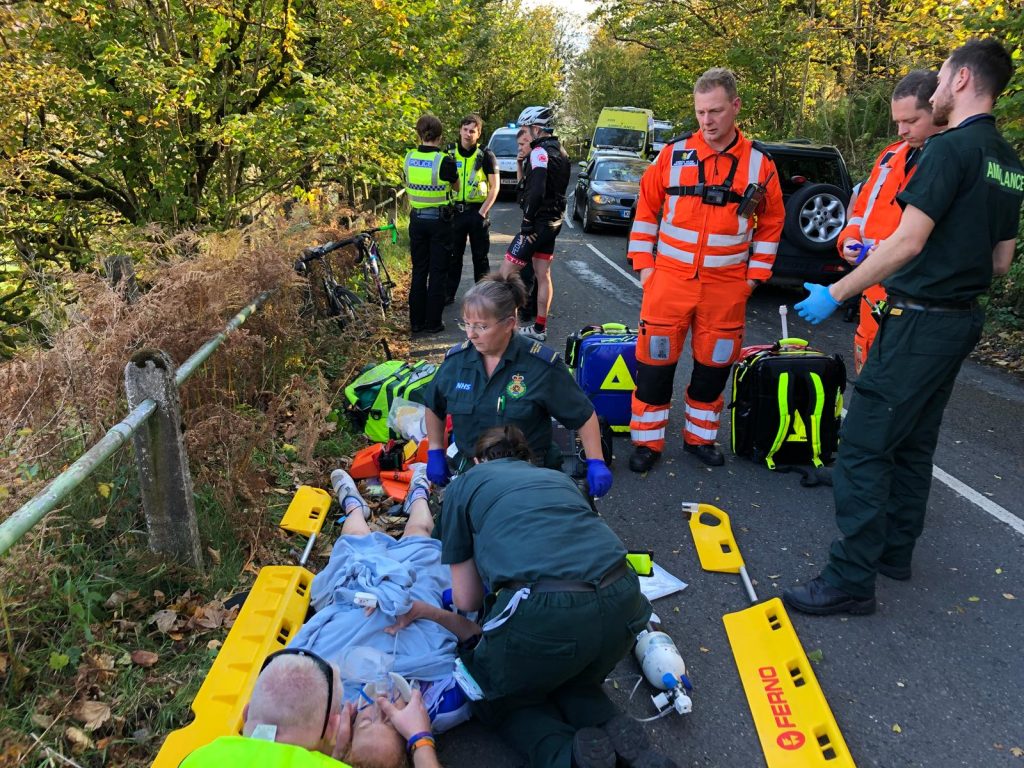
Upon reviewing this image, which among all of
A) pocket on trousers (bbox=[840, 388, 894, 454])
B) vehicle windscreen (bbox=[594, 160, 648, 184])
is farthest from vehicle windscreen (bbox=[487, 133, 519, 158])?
pocket on trousers (bbox=[840, 388, 894, 454])

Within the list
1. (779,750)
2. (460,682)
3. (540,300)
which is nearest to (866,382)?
(779,750)

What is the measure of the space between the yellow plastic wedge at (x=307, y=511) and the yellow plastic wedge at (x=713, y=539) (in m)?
2.15

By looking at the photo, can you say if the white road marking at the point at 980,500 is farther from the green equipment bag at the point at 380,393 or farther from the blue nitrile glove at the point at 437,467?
the green equipment bag at the point at 380,393

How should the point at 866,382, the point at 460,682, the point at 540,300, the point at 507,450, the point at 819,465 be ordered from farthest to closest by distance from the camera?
the point at 540,300 < the point at 819,465 < the point at 866,382 < the point at 507,450 < the point at 460,682

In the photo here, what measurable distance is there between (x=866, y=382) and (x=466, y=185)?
5516 millimetres

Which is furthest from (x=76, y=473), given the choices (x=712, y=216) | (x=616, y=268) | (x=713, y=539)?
(x=616, y=268)

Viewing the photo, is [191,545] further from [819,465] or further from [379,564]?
[819,465]

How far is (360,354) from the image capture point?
21.6 feet

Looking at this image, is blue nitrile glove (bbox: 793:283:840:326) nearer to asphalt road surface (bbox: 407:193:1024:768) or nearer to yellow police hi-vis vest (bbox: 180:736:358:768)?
asphalt road surface (bbox: 407:193:1024:768)

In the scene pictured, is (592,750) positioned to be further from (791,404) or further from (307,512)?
(791,404)

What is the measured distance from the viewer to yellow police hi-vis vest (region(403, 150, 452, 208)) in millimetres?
7293

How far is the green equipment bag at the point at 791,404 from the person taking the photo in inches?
184

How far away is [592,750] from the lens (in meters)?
2.16

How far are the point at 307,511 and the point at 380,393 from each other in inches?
53.2
